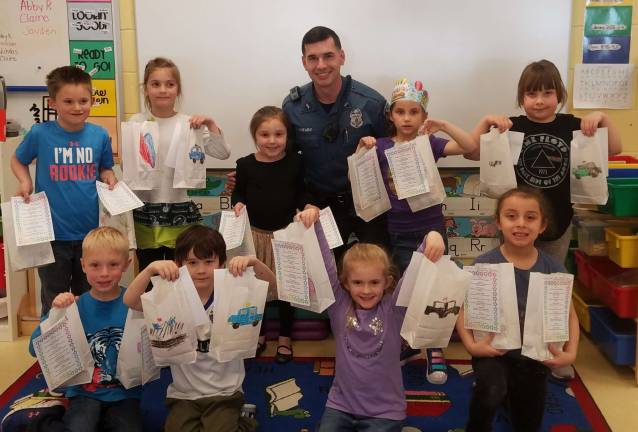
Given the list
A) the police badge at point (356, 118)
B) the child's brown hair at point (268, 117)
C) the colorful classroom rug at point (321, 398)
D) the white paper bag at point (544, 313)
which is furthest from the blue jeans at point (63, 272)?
the white paper bag at point (544, 313)

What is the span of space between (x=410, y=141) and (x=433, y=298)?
817 millimetres

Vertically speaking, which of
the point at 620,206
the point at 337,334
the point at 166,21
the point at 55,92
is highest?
the point at 166,21

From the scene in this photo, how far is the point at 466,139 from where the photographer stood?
2.53m

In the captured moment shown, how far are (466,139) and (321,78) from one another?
0.69 meters

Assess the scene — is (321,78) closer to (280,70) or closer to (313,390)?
(280,70)

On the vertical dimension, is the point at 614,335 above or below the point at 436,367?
above

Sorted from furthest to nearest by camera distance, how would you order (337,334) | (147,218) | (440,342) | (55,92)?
(147,218), (55,92), (337,334), (440,342)

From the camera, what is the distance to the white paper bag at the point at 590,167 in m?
2.44

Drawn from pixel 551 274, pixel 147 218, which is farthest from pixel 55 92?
pixel 551 274

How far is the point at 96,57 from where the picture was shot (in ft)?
10.7

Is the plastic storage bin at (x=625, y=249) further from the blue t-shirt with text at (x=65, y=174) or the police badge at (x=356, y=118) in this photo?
the blue t-shirt with text at (x=65, y=174)

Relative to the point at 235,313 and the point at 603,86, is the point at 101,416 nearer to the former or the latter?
the point at 235,313

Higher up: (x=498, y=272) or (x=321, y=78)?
(x=321, y=78)

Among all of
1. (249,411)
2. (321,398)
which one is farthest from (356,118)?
(249,411)
